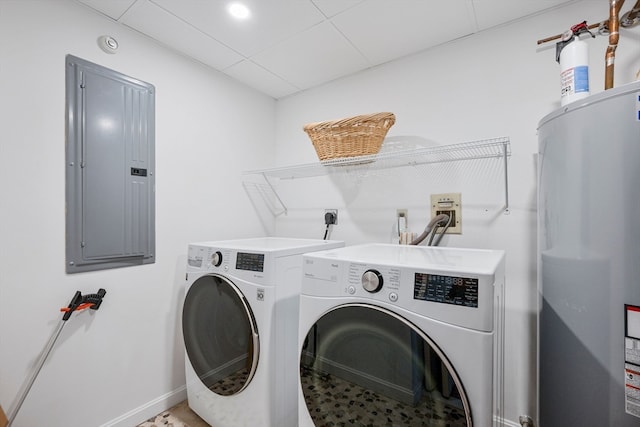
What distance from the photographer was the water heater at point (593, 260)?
30.2 inches

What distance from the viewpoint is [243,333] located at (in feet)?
4.26

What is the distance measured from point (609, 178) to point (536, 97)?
2.55 feet

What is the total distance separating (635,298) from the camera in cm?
75

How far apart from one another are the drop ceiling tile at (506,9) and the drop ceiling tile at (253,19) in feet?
2.55

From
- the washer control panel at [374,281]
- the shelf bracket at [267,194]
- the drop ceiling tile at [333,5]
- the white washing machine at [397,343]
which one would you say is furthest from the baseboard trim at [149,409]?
the drop ceiling tile at [333,5]

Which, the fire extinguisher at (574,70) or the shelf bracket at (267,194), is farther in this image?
the shelf bracket at (267,194)

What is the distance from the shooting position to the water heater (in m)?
0.77

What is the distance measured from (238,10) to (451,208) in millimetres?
1498

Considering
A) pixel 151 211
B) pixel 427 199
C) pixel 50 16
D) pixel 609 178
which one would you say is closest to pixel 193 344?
pixel 151 211

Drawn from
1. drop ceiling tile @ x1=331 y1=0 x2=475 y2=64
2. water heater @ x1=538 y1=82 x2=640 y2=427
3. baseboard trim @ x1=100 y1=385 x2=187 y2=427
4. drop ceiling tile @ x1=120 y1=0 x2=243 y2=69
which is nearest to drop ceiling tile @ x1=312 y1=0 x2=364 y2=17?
drop ceiling tile @ x1=331 y1=0 x2=475 y2=64

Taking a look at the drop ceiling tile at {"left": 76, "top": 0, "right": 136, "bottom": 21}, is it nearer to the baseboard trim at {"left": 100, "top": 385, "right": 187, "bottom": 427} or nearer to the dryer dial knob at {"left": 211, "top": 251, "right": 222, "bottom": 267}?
the dryer dial knob at {"left": 211, "top": 251, "right": 222, "bottom": 267}

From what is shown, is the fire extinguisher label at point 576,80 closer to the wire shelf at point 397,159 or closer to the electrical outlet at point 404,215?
the wire shelf at point 397,159

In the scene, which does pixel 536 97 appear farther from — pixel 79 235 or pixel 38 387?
pixel 38 387

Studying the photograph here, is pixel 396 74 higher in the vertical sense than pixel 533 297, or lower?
higher
